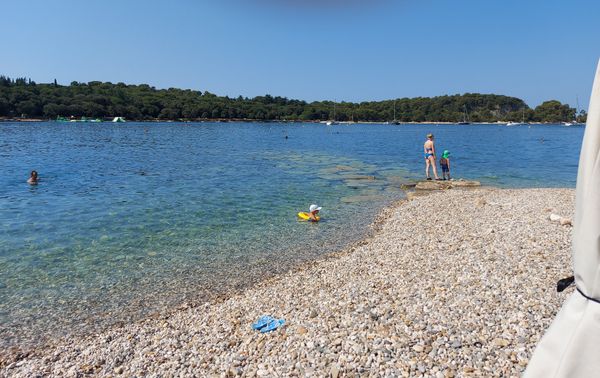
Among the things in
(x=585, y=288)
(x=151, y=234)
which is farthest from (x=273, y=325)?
(x=151, y=234)

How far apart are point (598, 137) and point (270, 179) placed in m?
28.0

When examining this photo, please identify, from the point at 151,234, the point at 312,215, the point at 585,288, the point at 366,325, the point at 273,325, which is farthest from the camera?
the point at 312,215

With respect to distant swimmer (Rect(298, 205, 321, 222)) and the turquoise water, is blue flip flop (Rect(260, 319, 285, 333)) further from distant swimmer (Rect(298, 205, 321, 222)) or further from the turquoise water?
distant swimmer (Rect(298, 205, 321, 222))

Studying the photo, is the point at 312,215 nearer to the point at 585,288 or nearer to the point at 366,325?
the point at 366,325

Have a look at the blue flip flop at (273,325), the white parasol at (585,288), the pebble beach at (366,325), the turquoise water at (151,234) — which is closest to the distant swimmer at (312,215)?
the turquoise water at (151,234)

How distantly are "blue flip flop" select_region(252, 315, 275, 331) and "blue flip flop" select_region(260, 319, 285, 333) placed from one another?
8cm

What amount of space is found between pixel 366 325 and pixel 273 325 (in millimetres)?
1670

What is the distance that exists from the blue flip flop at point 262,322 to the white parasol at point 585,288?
5.36 meters

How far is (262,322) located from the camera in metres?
7.41

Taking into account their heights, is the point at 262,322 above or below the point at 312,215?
above

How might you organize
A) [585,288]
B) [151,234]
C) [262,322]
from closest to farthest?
1. [585,288]
2. [262,322]
3. [151,234]

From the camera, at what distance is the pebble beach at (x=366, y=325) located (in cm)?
567

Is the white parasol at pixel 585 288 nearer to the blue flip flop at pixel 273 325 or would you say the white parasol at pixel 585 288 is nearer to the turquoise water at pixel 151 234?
the blue flip flop at pixel 273 325

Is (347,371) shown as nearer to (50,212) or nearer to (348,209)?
(348,209)
